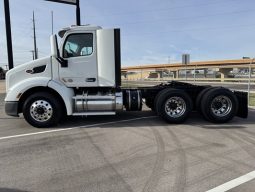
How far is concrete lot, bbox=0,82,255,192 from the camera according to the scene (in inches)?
148

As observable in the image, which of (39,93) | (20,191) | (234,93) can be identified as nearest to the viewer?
(20,191)

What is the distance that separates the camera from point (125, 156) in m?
4.93

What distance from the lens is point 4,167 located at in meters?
4.43

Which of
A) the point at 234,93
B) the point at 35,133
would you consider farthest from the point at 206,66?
the point at 35,133

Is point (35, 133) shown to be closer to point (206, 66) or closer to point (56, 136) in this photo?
point (56, 136)

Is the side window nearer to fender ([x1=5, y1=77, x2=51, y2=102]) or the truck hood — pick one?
the truck hood

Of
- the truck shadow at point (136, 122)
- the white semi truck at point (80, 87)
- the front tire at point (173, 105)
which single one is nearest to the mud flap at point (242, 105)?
the truck shadow at point (136, 122)

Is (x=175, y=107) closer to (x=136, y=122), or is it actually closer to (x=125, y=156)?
(x=136, y=122)

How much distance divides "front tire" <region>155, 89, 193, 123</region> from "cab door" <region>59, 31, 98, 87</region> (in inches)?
85.3

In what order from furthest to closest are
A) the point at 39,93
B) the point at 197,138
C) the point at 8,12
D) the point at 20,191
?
the point at 8,12 → the point at 39,93 → the point at 197,138 → the point at 20,191

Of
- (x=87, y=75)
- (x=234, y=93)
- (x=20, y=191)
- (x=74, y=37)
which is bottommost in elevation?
(x=20, y=191)

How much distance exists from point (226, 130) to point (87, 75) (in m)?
4.30

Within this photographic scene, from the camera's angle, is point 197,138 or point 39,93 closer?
point 197,138

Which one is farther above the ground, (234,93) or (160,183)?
(234,93)
